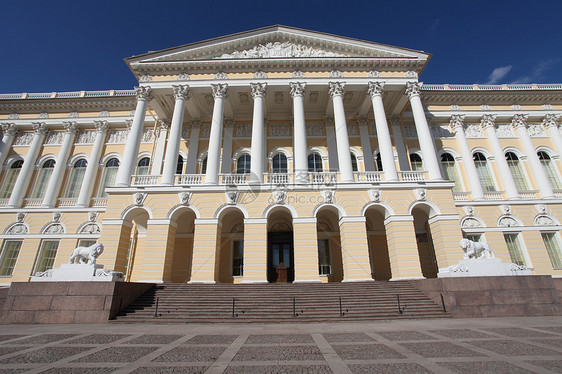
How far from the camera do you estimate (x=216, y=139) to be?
56.0ft

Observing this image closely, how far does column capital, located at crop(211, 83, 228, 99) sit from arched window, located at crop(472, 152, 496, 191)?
768 inches

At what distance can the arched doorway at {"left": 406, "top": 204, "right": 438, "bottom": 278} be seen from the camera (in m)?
17.8

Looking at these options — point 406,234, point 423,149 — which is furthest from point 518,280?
point 423,149

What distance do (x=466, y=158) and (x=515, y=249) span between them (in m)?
6.97

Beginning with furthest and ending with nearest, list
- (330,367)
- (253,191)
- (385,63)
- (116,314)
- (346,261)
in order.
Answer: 1. (385,63)
2. (253,191)
3. (346,261)
4. (116,314)
5. (330,367)

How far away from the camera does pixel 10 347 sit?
5.72 m

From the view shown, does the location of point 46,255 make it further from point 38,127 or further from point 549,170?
point 549,170

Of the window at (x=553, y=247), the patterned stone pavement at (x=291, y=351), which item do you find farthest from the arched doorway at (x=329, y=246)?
the window at (x=553, y=247)

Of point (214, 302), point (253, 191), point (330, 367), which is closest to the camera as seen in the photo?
point (330, 367)

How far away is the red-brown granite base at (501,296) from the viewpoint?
10.1 metres

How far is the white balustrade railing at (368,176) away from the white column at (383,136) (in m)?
0.44

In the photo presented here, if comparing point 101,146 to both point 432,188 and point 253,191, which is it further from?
point 432,188

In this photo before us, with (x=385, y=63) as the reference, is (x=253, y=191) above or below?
below

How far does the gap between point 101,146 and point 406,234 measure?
2333 centimetres
